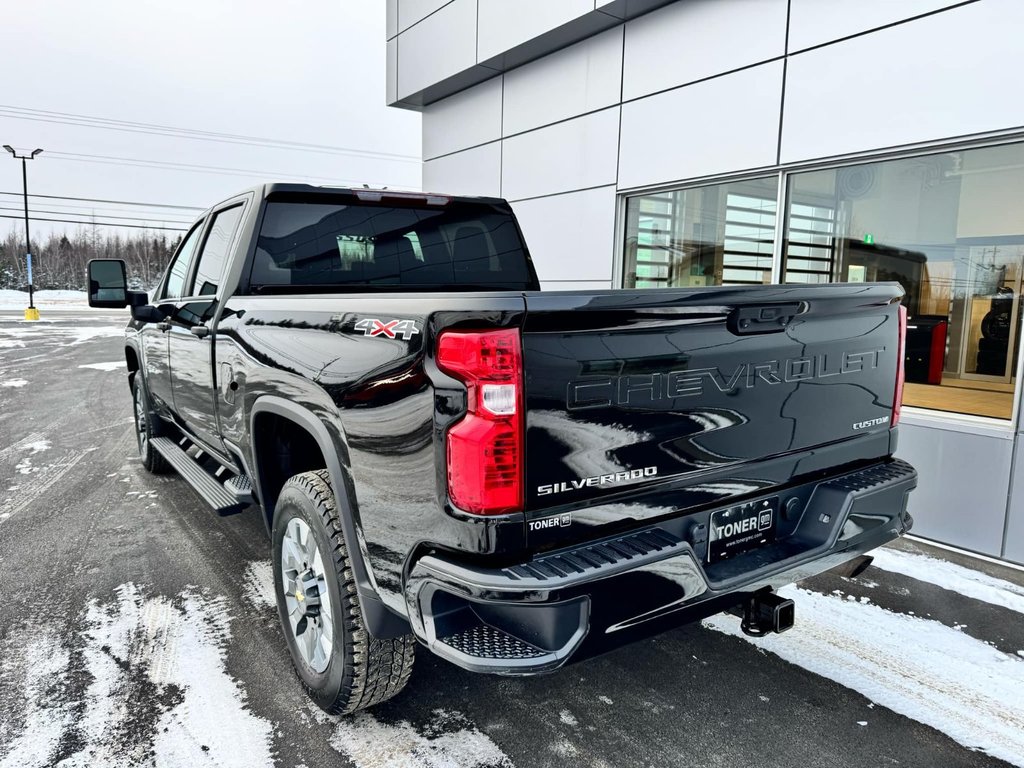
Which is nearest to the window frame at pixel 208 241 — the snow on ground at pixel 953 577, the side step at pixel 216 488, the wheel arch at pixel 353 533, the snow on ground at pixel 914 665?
the side step at pixel 216 488

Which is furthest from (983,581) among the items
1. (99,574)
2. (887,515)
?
(99,574)

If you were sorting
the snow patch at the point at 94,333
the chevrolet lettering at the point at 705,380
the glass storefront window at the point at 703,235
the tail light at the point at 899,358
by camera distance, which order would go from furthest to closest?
the snow patch at the point at 94,333 → the glass storefront window at the point at 703,235 → the tail light at the point at 899,358 → the chevrolet lettering at the point at 705,380

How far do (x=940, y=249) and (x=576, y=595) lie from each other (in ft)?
15.8

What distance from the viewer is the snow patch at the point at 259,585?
3.70 meters

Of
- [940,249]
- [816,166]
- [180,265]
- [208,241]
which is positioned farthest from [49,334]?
[940,249]

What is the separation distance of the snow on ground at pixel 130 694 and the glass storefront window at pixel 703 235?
4.33m

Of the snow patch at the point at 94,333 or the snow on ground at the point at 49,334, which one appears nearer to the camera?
the snow on ground at the point at 49,334

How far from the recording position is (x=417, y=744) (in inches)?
100

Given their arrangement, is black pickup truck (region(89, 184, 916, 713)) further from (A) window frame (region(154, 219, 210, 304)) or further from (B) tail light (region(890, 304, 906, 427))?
(A) window frame (region(154, 219, 210, 304))

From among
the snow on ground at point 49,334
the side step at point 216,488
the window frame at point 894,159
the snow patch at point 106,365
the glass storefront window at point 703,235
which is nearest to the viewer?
the side step at point 216,488

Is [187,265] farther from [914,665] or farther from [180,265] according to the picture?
[914,665]

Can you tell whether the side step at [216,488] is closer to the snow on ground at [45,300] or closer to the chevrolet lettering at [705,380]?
the chevrolet lettering at [705,380]

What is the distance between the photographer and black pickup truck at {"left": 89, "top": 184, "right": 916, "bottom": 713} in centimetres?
186

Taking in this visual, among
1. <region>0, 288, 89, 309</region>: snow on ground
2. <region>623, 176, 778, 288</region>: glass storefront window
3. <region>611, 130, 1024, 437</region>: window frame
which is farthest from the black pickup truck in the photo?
<region>0, 288, 89, 309</region>: snow on ground
